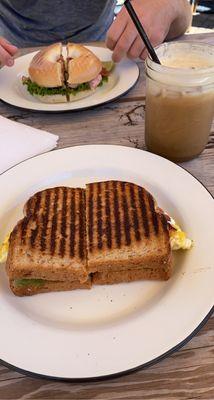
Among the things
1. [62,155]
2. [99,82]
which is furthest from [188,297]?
[99,82]

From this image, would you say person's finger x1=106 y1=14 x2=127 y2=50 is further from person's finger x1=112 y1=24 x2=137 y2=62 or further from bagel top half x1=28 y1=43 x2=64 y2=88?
bagel top half x1=28 y1=43 x2=64 y2=88

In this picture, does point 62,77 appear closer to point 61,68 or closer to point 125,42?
point 61,68

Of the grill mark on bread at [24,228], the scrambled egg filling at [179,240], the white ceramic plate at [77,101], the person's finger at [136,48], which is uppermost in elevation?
the person's finger at [136,48]

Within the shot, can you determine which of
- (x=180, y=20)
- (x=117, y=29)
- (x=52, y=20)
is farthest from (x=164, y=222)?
(x=52, y=20)

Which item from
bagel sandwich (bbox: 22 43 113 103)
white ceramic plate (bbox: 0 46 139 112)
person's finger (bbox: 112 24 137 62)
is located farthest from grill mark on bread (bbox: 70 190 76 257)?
person's finger (bbox: 112 24 137 62)

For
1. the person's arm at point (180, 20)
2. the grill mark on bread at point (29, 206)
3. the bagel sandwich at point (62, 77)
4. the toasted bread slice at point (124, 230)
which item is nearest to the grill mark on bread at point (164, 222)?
the toasted bread slice at point (124, 230)

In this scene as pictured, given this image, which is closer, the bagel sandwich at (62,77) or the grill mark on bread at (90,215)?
the grill mark on bread at (90,215)

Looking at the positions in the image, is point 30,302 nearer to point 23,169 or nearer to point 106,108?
point 23,169

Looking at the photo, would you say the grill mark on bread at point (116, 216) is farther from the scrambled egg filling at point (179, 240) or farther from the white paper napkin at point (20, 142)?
the white paper napkin at point (20, 142)
